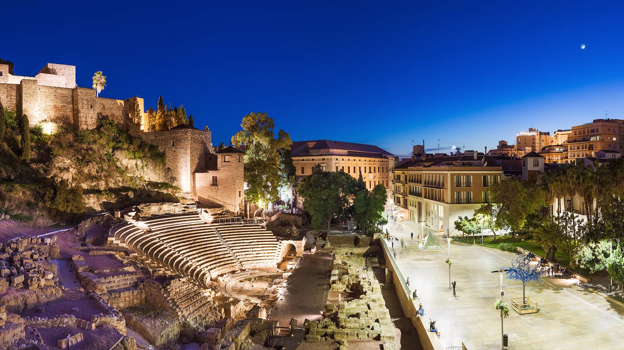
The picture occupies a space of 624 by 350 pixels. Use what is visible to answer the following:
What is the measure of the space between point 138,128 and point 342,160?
38.3 metres

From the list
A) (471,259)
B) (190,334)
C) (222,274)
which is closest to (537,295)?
(471,259)

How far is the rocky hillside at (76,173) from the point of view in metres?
25.7

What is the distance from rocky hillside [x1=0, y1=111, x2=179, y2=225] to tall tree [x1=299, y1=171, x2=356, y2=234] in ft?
46.6

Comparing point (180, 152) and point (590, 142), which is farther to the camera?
point (590, 142)

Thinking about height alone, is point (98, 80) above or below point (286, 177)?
above

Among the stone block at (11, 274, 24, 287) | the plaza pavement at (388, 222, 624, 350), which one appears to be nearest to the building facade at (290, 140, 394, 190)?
the plaza pavement at (388, 222, 624, 350)

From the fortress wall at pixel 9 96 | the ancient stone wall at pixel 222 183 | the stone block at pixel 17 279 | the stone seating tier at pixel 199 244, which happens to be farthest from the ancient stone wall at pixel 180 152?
the stone block at pixel 17 279

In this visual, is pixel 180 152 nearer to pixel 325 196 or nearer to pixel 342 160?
pixel 325 196

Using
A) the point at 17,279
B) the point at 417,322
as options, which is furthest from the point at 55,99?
the point at 417,322

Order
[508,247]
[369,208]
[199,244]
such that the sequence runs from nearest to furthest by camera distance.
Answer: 1. [199,244]
2. [508,247]
3. [369,208]

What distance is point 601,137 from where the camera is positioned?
230ft

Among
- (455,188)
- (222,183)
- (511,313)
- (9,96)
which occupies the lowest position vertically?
(511,313)

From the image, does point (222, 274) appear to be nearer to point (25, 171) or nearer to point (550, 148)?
point (25, 171)

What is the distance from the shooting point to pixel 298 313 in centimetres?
2217
